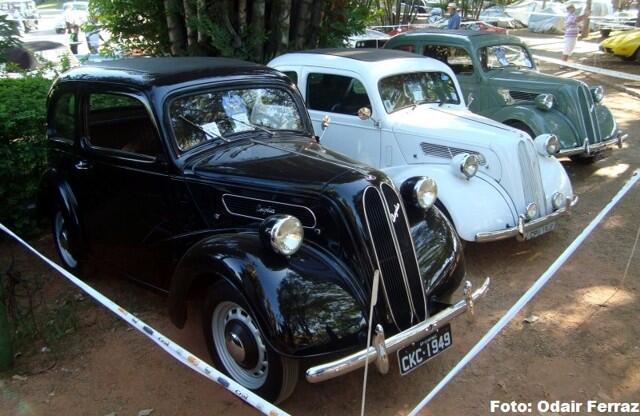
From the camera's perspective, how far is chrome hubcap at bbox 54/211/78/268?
188 inches

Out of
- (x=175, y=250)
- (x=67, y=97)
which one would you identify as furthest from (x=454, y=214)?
(x=67, y=97)

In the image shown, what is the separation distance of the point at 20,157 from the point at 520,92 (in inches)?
239

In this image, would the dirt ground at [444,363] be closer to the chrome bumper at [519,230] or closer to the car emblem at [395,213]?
the chrome bumper at [519,230]

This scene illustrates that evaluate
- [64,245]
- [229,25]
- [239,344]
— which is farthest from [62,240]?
[229,25]

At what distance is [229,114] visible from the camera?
12.5 feet

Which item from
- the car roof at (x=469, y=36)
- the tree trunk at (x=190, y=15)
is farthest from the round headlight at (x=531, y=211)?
the tree trunk at (x=190, y=15)

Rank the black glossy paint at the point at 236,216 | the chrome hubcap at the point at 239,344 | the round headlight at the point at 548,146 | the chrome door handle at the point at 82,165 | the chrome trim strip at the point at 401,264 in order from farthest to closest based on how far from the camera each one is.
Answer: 1. the round headlight at the point at 548,146
2. the chrome door handle at the point at 82,165
3. the chrome trim strip at the point at 401,264
4. the chrome hubcap at the point at 239,344
5. the black glossy paint at the point at 236,216

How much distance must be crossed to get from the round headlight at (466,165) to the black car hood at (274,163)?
5.05 feet

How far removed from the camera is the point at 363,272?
116 inches

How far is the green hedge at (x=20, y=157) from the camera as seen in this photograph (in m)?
5.13

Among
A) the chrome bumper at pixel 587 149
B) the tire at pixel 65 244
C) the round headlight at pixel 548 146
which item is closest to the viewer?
the tire at pixel 65 244

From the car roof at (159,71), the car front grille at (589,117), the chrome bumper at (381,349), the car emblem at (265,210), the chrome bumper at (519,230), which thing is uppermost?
the car roof at (159,71)

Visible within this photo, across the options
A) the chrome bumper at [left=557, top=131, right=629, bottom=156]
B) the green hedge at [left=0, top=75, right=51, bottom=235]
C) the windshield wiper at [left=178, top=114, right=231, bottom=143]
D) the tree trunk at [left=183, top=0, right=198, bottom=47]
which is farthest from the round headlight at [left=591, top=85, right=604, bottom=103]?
the green hedge at [left=0, top=75, right=51, bottom=235]

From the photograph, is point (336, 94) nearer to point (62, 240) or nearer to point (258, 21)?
point (258, 21)
